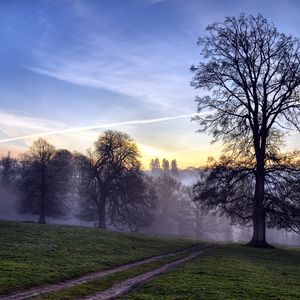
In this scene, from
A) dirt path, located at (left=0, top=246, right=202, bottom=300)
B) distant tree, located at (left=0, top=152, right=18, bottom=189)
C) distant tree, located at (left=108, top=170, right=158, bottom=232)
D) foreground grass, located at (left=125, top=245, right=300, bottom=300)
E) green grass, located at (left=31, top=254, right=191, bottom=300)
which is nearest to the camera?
dirt path, located at (left=0, top=246, right=202, bottom=300)

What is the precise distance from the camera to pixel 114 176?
75.2m

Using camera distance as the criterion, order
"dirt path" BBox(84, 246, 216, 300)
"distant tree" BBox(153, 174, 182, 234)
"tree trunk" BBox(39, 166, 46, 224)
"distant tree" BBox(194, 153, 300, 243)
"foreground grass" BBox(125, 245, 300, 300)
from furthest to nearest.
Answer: "distant tree" BBox(153, 174, 182, 234), "tree trunk" BBox(39, 166, 46, 224), "distant tree" BBox(194, 153, 300, 243), "foreground grass" BBox(125, 245, 300, 300), "dirt path" BBox(84, 246, 216, 300)

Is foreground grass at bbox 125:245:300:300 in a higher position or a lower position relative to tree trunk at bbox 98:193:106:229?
lower

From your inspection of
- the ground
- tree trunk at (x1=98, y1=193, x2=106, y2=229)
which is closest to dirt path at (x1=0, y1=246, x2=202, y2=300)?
the ground

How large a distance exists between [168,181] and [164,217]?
11.5 meters

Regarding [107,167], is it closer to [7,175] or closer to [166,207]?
[166,207]

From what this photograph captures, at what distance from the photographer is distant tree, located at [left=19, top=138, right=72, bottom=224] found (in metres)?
77.3

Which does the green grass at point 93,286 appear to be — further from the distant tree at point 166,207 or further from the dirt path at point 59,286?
the distant tree at point 166,207

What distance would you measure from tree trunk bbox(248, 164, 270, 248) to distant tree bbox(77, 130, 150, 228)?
3269 centimetres

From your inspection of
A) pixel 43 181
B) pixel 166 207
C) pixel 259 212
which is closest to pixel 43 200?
pixel 43 181

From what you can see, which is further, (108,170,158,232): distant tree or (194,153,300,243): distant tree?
(108,170,158,232): distant tree

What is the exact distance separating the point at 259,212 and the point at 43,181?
153 ft

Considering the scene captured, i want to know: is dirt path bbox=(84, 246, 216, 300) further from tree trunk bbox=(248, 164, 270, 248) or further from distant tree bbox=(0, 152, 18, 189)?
distant tree bbox=(0, 152, 18, 189)

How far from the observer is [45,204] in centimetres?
7825
